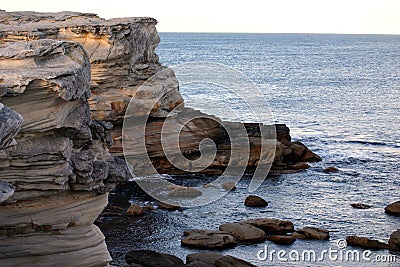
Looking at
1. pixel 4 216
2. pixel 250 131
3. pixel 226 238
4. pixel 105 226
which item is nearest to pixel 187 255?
pixel 226 238

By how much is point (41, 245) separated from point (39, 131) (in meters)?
2.68

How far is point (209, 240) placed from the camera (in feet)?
78.2

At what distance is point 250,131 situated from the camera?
126 feet

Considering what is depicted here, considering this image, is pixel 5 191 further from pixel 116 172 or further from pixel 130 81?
pixel 130 81

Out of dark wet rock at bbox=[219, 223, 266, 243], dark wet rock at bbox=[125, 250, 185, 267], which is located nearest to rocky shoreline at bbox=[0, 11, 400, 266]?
dark wet rock at bbox=[125, 250, 185, 267]

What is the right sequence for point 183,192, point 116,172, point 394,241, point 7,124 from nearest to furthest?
point 7,124 → point 116,172 → point 394,241 → point 183,192

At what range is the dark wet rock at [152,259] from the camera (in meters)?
20.4

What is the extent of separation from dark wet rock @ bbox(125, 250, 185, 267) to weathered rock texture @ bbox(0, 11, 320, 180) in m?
11.0

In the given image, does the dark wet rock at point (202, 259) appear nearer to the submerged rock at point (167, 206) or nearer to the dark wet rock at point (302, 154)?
the submerged rock at point (167, 206)

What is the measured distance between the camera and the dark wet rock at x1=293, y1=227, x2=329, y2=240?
24.9 m

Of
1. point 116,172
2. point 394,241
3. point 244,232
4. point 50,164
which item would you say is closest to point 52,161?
point 50,164

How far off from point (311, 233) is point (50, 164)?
40.5 feet

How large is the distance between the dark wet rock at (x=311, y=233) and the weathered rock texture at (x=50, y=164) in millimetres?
9870

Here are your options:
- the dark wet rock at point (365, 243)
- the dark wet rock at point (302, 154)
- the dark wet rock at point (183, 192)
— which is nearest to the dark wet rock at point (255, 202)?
the dark wet rock at point (183, 192)
